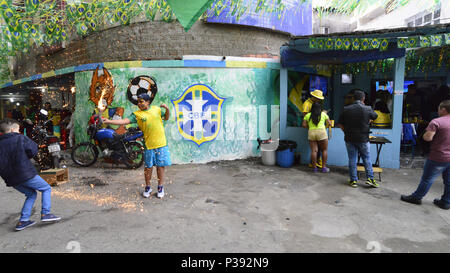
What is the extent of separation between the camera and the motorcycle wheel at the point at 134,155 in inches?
285

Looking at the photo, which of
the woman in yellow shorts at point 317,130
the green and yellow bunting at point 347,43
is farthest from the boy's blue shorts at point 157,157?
the green and yellow bunting at point 347,43

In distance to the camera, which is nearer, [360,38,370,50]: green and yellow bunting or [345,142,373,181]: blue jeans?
[345,142,373,181]: blue jeans

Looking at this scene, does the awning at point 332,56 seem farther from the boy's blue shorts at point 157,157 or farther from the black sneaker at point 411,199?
the boy's blue shorts at point 157,157

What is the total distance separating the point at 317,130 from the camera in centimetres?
661

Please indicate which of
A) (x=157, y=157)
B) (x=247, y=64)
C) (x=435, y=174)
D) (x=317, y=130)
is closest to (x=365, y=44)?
(x=317, y=130)

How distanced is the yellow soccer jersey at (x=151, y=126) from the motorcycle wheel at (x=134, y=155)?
2634 millimetres

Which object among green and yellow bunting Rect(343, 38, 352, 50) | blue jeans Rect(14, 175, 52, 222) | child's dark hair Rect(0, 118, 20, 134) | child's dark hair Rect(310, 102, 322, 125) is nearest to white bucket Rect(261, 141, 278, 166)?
child's dark hair Rect(310, 102, 322, 125)

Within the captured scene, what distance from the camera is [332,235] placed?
11.4ft

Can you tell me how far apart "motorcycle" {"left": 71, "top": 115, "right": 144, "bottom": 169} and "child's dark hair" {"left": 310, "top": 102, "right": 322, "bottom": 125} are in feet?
15.5

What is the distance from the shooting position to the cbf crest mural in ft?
24.7

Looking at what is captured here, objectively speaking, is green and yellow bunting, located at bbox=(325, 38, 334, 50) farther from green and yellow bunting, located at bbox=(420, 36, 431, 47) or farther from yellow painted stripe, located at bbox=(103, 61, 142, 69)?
yellow painted stripe, located at bbox=(103, 61, 142, 69)

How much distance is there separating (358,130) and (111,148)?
634 centimetres

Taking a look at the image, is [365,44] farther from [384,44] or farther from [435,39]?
[435,39]
